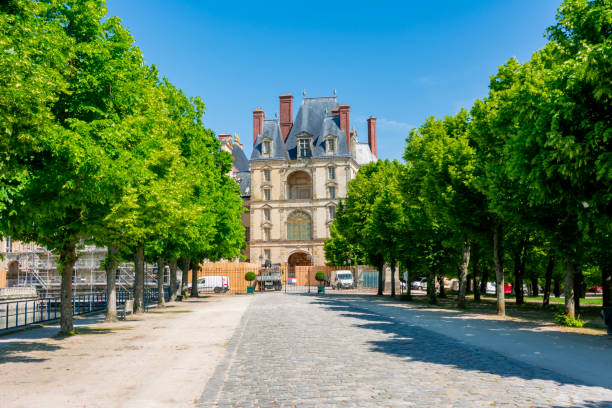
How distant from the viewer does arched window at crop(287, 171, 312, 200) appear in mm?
84125

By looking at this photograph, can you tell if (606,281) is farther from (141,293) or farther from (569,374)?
(141,293)

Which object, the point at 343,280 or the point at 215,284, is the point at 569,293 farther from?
the point at 343,280

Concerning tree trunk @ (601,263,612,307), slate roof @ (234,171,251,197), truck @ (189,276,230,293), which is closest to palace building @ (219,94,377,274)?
slate roof @ (234,171,251,197)

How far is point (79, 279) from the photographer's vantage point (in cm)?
5119

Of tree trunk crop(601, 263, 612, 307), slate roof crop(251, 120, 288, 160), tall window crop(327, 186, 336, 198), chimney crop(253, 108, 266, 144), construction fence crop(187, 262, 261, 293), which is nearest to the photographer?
tree trunk crop(601, 263, 612, 307)

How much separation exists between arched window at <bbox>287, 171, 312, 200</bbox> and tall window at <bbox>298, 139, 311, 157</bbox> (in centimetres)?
286

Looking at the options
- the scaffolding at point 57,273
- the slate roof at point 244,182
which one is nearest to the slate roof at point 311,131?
the slate roof at point 244,182

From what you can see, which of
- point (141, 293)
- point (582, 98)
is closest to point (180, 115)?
point (141, 293)

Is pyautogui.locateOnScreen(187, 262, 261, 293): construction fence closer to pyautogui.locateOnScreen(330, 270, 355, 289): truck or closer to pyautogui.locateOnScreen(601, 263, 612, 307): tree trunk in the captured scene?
pyautogui.locateOnScreen(330, 270, 355, 289): truck

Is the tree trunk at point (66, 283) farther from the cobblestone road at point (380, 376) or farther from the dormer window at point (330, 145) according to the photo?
the dormer window at point (330, 145)

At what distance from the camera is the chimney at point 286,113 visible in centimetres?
8519

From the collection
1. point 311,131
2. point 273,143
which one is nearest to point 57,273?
point 273,143

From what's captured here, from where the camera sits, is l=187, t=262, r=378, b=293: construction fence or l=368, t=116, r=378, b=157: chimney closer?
l=187, t=262, r=378, b=293: construction fence

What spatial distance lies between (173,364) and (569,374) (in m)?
7.35
